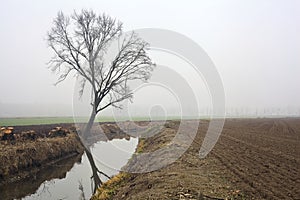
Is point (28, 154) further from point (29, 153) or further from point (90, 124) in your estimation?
point (90, 124)

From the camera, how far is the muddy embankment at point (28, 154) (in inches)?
578

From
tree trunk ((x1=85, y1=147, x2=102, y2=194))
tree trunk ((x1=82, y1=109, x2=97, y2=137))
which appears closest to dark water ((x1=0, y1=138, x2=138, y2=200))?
tree trunk ((x1=85, y1=147, x2=102, y2=194))

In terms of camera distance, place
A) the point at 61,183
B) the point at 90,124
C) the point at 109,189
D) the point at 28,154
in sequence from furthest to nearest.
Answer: the point at 90,124
the point at 28,154
the point at 61,183
the point at 109,189

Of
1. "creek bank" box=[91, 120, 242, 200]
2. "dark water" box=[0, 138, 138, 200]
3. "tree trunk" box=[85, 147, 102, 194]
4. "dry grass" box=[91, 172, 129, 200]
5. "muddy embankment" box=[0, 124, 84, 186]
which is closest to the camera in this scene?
"creek bank" box=[91, 120, 242, 200]

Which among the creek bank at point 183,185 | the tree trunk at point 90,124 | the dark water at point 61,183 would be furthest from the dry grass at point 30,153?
the creek bank at point 183,185

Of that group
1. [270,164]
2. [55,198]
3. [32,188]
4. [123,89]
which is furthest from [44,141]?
[270,164]

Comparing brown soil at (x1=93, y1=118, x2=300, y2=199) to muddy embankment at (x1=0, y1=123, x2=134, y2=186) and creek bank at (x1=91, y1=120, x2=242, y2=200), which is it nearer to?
creek bank at (x1=91, y1=120, x2=242, y2=200)

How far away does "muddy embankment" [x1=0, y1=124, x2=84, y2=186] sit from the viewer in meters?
14.7

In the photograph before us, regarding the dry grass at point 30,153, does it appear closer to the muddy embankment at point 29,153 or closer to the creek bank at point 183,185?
the muddy embankment at point 29,153

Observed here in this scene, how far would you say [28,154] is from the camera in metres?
17.0

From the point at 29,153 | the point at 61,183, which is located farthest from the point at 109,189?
the point at 29,153

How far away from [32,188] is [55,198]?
96.7 inches

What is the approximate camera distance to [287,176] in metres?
10.3

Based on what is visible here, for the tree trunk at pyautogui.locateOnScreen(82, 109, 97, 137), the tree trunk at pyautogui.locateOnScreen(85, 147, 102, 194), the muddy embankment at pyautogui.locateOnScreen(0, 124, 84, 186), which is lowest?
the tree trunk at pyautogui.locateOnScreen(85, 147, 102, 194)
